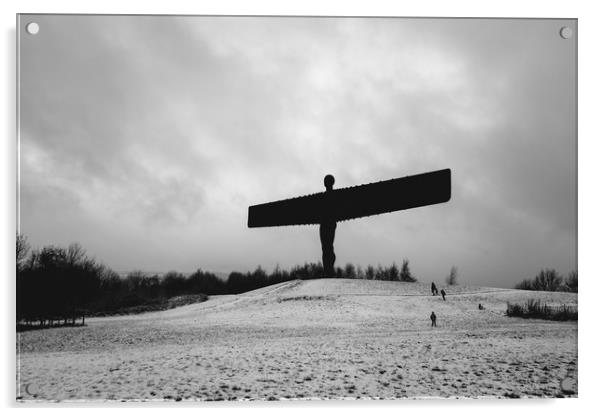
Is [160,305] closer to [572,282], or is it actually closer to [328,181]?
[328,181]

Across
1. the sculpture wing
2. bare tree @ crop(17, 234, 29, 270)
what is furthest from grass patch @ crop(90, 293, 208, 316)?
the sculpture wing

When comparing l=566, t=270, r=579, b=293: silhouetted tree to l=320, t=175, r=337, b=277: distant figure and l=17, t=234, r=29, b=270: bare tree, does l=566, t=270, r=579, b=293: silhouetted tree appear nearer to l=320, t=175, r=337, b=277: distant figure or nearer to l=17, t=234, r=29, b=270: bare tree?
l=320, t=175, r=337, b=277: distant figure

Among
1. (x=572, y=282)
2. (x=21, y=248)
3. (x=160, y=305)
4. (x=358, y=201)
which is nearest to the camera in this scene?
(x=21, y=248)

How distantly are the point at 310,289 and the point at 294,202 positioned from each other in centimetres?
166

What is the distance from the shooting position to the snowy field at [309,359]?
13.4ft

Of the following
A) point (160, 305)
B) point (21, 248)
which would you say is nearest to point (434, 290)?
point (160, 305)

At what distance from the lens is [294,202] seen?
22.3 ft

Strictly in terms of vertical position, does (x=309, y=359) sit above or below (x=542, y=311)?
below

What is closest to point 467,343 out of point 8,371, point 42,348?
point 42,348

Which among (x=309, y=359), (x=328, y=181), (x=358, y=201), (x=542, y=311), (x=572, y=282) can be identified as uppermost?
(x=328, y=181)

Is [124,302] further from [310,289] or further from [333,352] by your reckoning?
[333,352]

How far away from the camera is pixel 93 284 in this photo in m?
5.81

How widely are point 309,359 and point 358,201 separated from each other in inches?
113

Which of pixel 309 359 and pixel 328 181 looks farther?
pixel 328 181
